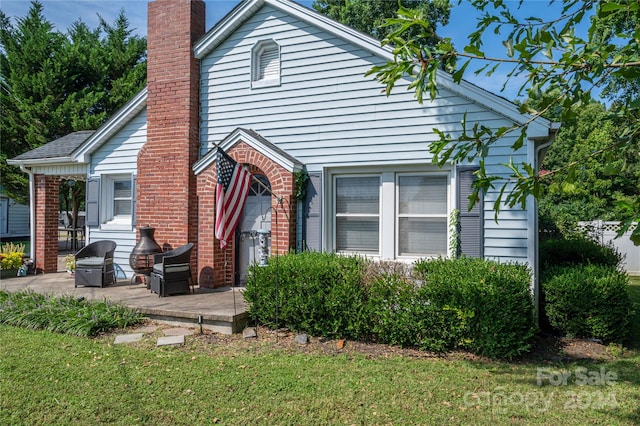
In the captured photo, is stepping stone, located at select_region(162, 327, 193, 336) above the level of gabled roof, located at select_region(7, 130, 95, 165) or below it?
below

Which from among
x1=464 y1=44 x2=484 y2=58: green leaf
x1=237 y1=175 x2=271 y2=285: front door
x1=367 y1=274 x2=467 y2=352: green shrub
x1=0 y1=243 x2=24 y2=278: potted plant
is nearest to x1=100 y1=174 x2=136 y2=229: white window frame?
x1=0 y1=243 x2=24 y2=278: potted plant

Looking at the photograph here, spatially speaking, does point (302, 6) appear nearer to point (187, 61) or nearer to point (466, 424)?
point (187, 61)

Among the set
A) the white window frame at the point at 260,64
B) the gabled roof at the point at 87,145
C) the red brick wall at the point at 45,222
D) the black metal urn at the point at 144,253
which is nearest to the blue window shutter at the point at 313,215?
the white window frame at the point at 260,64

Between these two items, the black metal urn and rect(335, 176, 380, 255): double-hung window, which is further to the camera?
the black metal urn

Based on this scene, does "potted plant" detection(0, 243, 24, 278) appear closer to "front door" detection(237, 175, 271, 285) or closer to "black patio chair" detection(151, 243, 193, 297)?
"black patio chair" detection(151, 243, 193, 297)

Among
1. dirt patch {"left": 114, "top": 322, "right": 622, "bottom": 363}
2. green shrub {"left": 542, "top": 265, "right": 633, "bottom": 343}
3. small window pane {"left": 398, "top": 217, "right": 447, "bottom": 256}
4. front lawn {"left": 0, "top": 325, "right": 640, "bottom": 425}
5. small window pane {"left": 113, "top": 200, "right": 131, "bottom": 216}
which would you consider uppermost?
small window pane {"left": 113, "top": 200, "right": 131, "bottom": 216}

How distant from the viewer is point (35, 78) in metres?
19.5

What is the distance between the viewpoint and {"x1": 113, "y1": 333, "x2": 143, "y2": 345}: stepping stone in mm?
6074

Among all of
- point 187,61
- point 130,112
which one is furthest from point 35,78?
point 187,61

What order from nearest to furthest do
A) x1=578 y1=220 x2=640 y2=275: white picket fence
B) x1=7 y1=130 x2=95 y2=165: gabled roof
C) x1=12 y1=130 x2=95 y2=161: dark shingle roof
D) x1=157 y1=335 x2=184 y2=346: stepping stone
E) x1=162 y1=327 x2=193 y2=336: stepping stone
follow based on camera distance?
1. x1=157 y1=335 x2=184 y2=346: stepping stone
2. x1=162 y1=327 x2=193 y2=336: stepping stone
3. x1=7 y1=130 x2=95 y2=165: gabled roof
4. x1=12 y1=130 x2=95 y2=161: dark shingle roof
5. x1=578 y1=220 x2=640 y2=275: white picket fence

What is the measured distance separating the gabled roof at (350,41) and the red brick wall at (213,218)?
242cm

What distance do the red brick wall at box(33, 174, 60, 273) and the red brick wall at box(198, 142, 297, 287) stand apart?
5.26 metres

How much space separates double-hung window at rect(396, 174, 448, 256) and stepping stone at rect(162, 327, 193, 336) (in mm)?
3668

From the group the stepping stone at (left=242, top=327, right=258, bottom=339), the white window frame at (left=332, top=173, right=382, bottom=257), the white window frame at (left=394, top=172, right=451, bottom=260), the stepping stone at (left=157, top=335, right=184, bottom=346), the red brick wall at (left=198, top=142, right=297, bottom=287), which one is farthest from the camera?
the red brick wall at (left=198, top=142, right=297, bottom=287)
